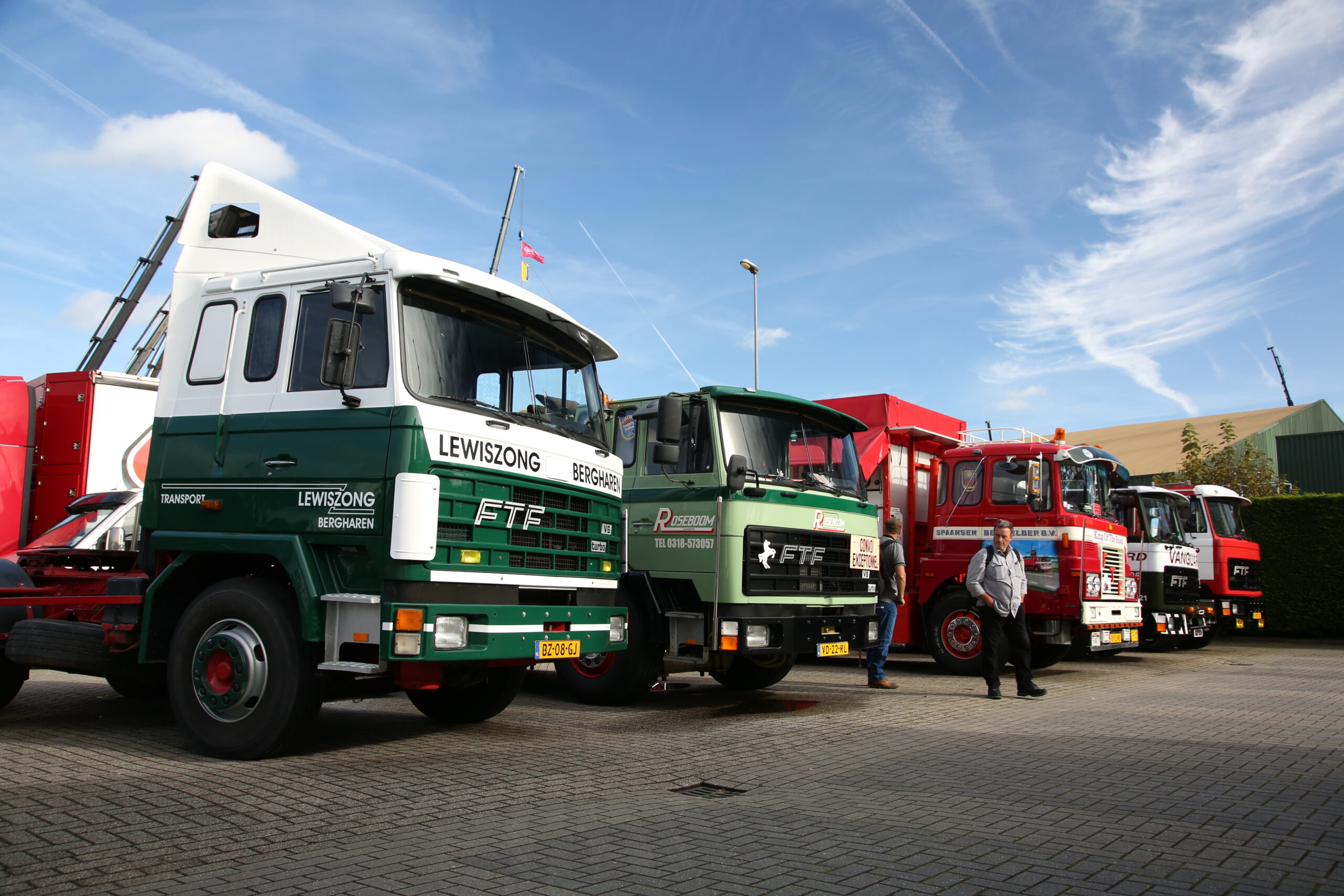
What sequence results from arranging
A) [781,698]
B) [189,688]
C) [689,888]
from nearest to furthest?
1. [689,888]
2. [189,688]
3. [781,698]

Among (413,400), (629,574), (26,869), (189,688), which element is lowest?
(26,869)

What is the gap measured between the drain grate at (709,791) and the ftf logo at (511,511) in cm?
197

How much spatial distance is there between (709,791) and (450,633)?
1803mm

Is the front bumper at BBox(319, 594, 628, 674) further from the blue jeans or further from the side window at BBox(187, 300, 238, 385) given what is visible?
the blue jeans

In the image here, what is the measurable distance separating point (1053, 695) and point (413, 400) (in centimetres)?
786

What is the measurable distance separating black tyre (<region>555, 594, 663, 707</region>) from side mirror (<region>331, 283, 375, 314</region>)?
379cm

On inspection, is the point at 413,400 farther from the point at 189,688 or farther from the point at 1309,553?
the point at 1309,553

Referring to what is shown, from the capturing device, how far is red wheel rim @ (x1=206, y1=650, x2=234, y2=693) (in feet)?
20.4

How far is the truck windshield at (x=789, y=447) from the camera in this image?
8.79 meters

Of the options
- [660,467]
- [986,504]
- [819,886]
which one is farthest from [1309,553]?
[819,886]

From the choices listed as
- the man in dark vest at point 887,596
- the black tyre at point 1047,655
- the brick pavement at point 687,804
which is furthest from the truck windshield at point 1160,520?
the brick pavement at point 687,804

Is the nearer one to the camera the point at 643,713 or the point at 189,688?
the point at 189,688

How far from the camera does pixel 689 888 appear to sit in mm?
3863

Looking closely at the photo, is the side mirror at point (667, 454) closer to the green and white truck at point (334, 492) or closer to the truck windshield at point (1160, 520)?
the green and white truck at point (334, 492)
